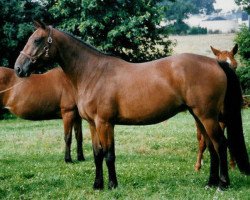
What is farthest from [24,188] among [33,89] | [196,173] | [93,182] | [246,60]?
[246,60]

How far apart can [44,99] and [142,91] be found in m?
4.66

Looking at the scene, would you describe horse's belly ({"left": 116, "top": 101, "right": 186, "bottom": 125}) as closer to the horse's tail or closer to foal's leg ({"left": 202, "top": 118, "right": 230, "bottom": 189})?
foal's leg ({"left": 202, "top": 118, "right": 230, "bottom": 189})

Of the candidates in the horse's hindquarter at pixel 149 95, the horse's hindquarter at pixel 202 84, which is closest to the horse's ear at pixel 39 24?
the horse's hindquarter at pixel 149 95

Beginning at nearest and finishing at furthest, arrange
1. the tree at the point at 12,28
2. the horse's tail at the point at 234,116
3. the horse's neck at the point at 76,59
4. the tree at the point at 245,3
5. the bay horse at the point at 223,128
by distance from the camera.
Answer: the horse's tail at the point at 234,116 < the horse's neck at the point at 76,59 < the bay horse at the point at 223,128 < the tree at the point at 12,28 < the tree at the point at 245,3

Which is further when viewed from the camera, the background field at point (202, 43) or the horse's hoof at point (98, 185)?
the background field at point (202, 43)

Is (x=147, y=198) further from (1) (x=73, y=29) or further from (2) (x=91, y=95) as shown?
(1) (x=73, y=29)

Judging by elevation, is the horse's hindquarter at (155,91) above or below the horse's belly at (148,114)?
above

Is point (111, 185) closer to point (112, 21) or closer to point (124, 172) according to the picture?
point (124, 172)

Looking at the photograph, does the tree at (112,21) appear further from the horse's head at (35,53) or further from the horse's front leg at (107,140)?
the horse's front leg at (107,140)

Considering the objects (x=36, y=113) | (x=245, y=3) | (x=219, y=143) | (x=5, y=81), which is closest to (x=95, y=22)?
(x=245, y=3)

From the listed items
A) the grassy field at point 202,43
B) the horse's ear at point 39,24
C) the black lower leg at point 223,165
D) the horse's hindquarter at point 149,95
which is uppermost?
the horse's ear at point 39,24

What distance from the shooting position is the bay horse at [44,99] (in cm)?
1147

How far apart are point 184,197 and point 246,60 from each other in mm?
28102

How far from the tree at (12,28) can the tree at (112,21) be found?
2494mm
